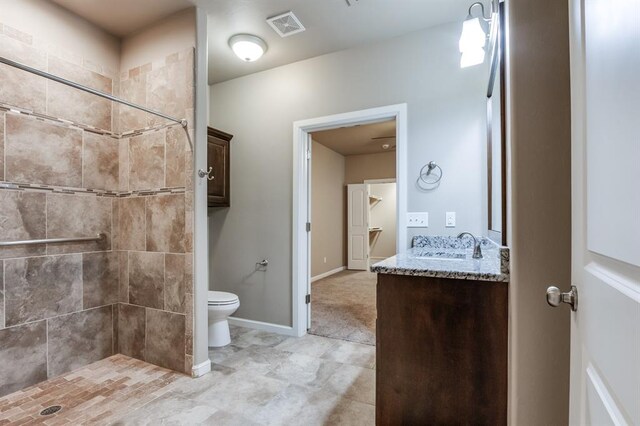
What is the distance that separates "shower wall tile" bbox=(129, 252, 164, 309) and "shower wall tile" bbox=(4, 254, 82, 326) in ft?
1.12

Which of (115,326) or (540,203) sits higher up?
(540,203)

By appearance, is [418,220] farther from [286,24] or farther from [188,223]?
[286,24]

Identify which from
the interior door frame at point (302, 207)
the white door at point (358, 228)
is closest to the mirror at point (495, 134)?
the interior door frame at point (302, 207)

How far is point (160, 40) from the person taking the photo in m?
2.43

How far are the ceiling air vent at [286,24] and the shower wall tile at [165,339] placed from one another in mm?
2342

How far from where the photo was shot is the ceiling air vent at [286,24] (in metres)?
2.39

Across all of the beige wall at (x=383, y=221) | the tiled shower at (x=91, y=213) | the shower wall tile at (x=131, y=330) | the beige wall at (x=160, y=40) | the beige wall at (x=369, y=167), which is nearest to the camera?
the tiled shower at (x=91, y=213)

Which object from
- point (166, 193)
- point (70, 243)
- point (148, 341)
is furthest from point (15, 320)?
point (166, 193)

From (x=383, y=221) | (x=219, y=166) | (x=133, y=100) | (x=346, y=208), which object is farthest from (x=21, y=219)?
(x=383, y=221)

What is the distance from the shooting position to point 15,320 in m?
1.99

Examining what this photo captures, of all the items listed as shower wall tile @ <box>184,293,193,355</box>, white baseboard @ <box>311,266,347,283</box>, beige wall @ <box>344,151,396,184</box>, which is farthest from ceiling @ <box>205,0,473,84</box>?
beige wall @ <box>344,151,396,184</box>

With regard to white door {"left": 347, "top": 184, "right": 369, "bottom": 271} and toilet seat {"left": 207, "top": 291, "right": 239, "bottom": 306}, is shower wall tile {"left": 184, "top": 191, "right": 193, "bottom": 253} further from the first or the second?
white door {"left": 347, "top": 184, "right": 369, "bottom": 271}

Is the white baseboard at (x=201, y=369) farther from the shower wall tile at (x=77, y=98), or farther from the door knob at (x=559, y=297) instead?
the door knob at (x=559, y=297)

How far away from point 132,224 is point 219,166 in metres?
1.01
